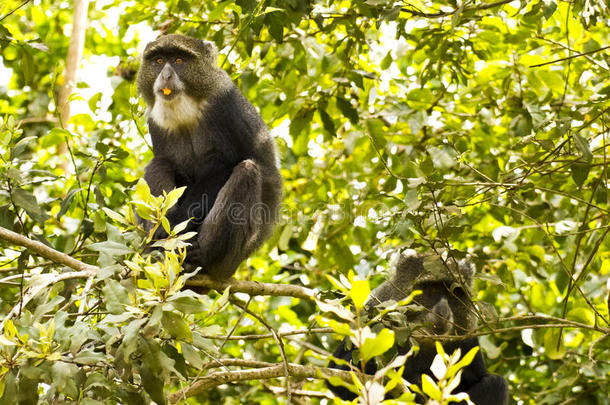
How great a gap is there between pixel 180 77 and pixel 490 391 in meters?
3.42

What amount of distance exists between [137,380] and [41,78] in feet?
28.0

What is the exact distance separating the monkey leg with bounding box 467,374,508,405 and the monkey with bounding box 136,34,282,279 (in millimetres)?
2092

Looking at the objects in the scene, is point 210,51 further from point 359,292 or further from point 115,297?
point 359,292

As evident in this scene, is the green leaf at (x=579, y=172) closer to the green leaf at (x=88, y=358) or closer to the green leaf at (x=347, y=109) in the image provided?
the green leaf at (x=347, y=109)

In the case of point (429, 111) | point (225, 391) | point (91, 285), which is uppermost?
point (429, 111)

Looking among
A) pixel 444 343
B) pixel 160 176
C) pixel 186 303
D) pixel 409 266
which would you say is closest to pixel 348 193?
pixel 409 266

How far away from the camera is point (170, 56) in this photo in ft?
17.8

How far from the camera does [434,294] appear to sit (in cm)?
589

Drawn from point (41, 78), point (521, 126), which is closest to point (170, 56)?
point (521, 126)

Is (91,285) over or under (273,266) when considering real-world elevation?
over

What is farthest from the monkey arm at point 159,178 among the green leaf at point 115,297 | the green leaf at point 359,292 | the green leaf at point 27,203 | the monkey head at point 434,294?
the green leaf at point 359,292

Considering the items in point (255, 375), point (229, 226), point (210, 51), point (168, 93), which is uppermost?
point (210, 51)

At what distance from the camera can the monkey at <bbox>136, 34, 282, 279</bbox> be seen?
5.29 metres

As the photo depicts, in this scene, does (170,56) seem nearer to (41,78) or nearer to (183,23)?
(183,23)
